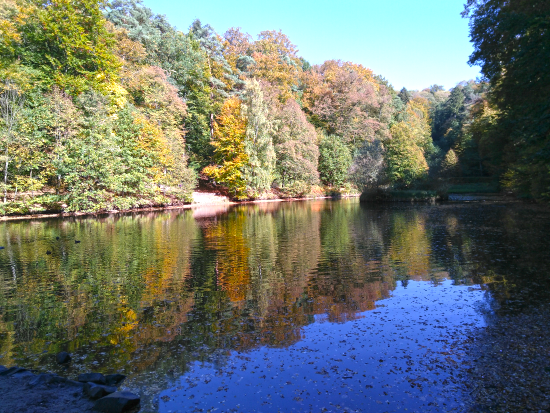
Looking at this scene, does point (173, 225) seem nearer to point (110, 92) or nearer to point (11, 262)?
point (11, 262)

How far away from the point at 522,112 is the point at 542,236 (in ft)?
25.4

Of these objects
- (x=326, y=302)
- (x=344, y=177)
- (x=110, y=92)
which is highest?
(x=110, y=92)

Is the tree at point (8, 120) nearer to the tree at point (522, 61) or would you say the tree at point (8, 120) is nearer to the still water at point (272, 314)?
the still water at point (272, 314)

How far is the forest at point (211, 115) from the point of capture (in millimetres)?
23391

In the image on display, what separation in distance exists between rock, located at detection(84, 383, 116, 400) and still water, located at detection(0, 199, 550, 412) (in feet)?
1.38

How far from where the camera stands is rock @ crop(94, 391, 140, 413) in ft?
13.7

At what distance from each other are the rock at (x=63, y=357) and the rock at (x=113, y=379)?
46.9 inches

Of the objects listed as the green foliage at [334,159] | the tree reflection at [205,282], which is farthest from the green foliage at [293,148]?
the tree reflection at [205,282]

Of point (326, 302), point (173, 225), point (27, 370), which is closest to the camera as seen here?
point (27, 370)

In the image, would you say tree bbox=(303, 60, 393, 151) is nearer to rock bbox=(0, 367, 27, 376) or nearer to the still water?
the still water

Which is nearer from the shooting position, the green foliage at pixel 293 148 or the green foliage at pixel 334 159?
the green foliage at pixel 293 148

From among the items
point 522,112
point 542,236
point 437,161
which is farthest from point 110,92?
point 437,161

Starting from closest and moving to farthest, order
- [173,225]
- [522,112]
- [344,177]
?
1. [522,112]
2. [173,225]
3. [344,177]

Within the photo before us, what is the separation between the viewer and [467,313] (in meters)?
7.29
